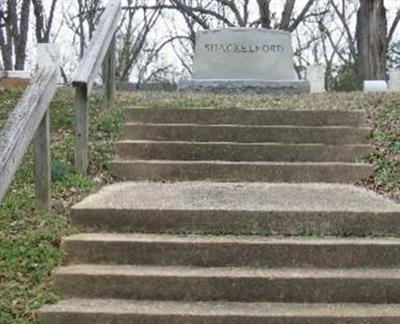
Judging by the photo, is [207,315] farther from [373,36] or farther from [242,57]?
[373,36]

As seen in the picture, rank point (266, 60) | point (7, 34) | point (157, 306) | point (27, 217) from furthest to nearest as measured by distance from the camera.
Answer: point (7, 34)
point (266, 60)
point (27, 217)
point (157, 306)

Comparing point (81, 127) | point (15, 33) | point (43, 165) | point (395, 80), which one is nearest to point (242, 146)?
point (81, 127)

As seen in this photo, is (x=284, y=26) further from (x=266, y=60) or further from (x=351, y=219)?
(x=351, y=219)

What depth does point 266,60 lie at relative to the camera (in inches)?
451

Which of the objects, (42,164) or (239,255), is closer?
(239,255)

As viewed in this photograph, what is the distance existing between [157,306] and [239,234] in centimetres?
89

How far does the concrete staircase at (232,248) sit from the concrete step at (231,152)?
0.27 metres

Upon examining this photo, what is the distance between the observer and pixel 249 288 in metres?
4.13

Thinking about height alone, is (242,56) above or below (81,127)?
above

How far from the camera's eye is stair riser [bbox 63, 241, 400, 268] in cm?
436

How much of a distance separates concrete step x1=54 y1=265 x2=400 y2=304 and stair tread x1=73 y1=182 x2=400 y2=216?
674 millimetres

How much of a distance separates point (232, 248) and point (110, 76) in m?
3.82

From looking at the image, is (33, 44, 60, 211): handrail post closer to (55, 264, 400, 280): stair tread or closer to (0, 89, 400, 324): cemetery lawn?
(0, 89, 400, 324): cemetery lawn

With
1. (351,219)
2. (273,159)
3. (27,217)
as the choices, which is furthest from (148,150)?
(351,219)
